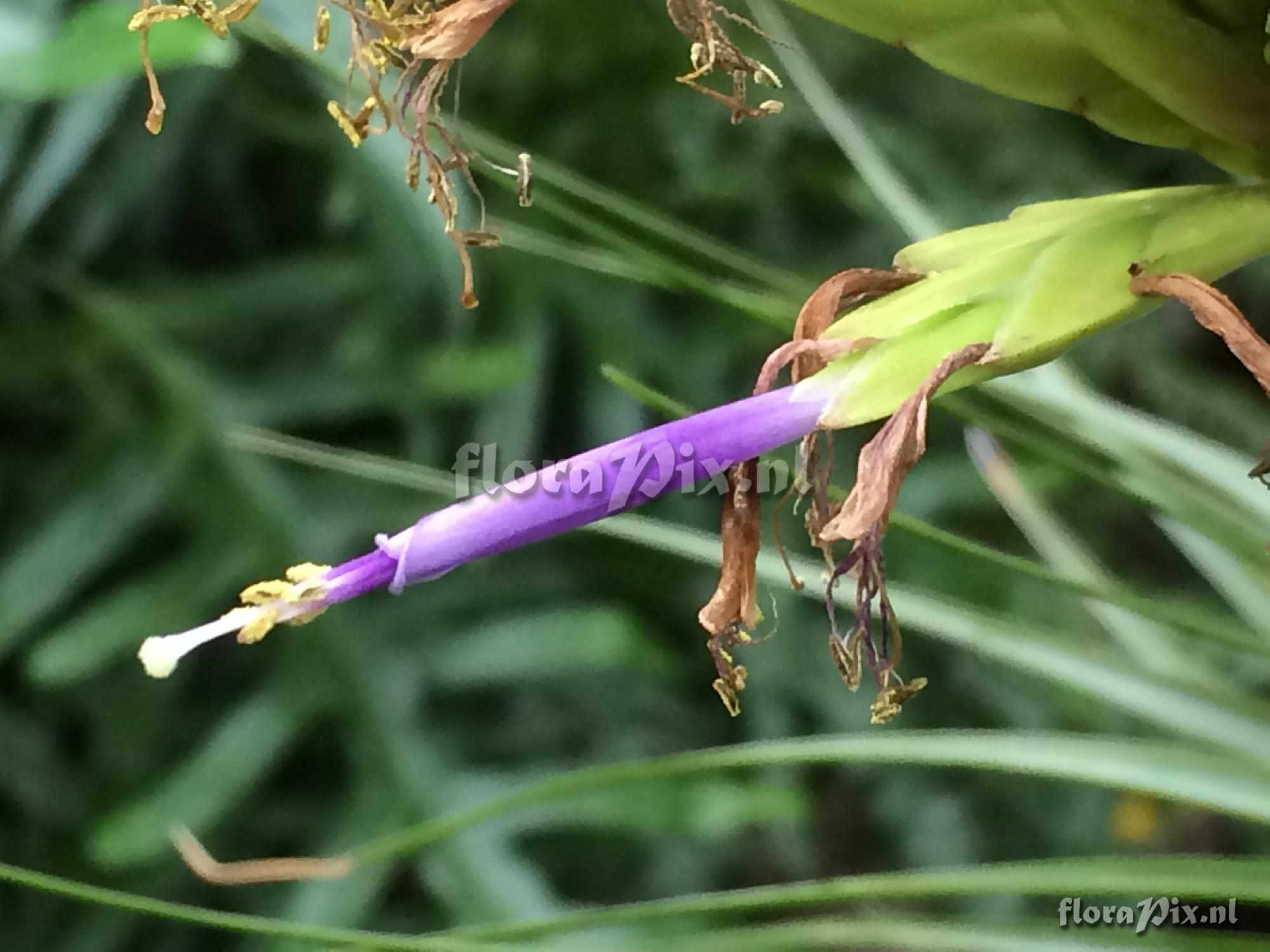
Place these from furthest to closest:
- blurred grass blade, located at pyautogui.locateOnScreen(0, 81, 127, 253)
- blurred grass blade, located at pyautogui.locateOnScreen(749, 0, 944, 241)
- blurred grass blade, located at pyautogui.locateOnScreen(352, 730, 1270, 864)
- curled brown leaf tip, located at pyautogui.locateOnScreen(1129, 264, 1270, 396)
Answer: blurred grass blade, located at pyautogui.locateOnScreen(0, 81, 127, 253)
blurred grass blade, located at pyautogui.locateOnScreen(749, 0, 944, 241)
blurred grass blade, located at pyautogui.locateOnScreen(352, 730, 1270, 864)
curled brown leaf tip, located at pyautogui.locateOnScreen(1129, 264, 1270, 396)

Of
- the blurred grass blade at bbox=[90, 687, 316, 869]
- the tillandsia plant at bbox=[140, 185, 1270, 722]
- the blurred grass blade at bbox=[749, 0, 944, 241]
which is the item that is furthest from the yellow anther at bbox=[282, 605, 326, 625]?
the blurred grass blade at bbox=[90, 687, 316, 869]

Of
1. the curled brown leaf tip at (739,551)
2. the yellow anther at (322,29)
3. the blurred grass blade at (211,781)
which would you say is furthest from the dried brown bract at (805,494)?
the blurred grass blade at (211,781)

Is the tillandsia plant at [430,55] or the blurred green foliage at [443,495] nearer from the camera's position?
the tillandsia plant at [430,55]

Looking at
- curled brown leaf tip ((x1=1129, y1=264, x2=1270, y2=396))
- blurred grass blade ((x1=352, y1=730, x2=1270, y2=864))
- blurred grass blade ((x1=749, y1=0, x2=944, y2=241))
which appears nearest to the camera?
curled brown leaf tip ((x1=1129, y1=264, x2=1270, y2=396))

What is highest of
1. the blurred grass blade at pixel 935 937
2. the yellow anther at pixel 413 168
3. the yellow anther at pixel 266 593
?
the yellow anther at pixel 413 168

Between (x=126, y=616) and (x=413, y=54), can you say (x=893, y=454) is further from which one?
(x=126, y=616)

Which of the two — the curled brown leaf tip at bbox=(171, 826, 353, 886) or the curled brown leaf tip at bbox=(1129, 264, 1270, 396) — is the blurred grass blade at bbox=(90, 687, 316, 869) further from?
the curled brown leaf tip at bbox=(1129, 264, 1270, 396)

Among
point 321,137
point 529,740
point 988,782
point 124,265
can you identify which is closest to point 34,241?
point 124,265

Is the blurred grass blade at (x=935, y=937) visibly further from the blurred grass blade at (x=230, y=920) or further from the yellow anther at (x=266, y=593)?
the yellow anther at (x=266, y=593)
